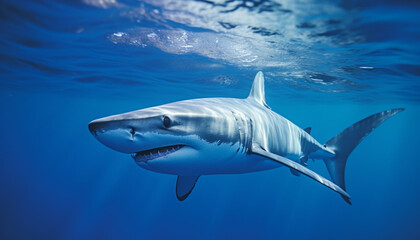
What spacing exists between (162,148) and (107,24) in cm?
776

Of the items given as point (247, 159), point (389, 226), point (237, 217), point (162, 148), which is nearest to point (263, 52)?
point (247, 159)

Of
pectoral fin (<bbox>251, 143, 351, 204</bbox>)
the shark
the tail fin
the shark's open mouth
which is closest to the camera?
the shark

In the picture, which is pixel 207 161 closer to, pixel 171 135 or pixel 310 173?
pixel 171 135

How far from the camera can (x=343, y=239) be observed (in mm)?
24719

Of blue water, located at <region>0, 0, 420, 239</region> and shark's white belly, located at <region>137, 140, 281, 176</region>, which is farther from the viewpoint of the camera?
blue water, located at <region>0, 0, 420, 239</region>

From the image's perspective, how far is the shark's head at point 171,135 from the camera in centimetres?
198

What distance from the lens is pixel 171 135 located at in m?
2.27

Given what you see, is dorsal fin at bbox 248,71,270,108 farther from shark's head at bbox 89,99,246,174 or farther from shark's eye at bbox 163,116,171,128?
shark's eye at bbox 163,116,171,128

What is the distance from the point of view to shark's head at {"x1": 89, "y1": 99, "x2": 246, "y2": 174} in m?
1.98

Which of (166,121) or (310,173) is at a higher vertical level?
(166,121)

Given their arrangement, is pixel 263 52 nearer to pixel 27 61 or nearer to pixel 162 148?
pixel 162 148

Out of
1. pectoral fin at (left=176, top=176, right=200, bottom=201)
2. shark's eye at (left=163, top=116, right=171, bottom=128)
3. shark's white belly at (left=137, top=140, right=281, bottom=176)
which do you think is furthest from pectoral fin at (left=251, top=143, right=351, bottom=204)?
pectoral fin at (left=176, top=176, right=200, bottom=201)

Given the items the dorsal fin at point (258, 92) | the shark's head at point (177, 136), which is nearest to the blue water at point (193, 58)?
the dorsal fin at point (258, 92)

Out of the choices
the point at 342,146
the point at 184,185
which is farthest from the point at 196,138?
the point at 342,146
